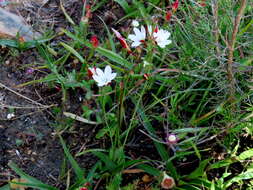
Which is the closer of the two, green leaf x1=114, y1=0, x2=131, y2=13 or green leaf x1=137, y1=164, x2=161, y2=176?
green leaf x1=137, y1=164, x2=161, y2=176

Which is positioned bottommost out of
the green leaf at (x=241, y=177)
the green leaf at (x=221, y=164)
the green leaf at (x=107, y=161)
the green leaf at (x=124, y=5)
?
the green leaf at (x=241, y=177)

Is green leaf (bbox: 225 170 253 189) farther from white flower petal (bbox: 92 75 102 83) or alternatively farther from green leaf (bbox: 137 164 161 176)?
white flower petal (bbox: 92 75 102 83)

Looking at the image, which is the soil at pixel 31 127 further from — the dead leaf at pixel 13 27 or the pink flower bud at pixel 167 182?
the pink flower bud at pixel 167 182

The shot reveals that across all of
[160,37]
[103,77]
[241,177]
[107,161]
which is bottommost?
[241,177]

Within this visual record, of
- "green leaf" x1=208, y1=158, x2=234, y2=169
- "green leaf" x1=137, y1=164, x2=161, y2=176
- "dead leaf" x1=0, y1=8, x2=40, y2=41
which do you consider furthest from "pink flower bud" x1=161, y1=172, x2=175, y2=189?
"dead leaf" x1=0, y1=8, x2=40, y2=41

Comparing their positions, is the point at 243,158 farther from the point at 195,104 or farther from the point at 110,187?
the point at 110,187

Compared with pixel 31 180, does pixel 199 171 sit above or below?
below

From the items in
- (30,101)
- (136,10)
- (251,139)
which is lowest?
(251,139)

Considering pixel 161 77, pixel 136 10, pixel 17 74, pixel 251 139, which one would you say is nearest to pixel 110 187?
pixel 161 77

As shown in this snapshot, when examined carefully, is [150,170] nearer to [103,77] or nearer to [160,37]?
[103,77]

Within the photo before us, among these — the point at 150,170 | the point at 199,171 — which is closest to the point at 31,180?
the point at 150,170

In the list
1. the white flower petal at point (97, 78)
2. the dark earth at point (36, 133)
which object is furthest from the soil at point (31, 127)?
the white flower petal at point (97, 78)
